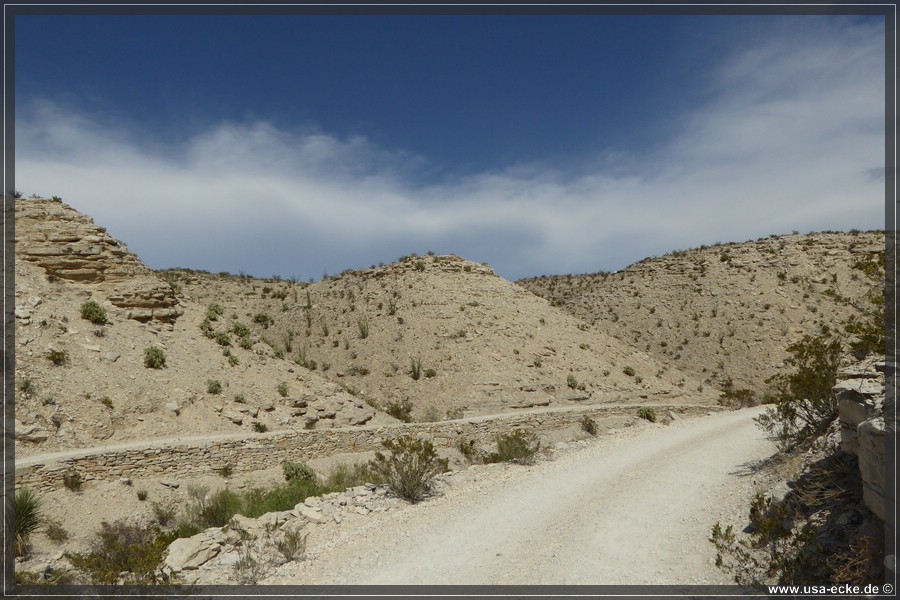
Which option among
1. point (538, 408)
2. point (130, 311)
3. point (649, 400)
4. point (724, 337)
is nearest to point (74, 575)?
point (130, 311)

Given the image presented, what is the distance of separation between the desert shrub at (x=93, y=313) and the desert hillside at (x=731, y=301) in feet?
125

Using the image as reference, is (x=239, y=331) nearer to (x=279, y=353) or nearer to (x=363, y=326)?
(x=279, y=353)

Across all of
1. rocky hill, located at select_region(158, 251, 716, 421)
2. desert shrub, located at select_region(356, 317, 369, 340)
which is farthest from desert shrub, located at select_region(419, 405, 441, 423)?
desert shrub, located at select_region(356, 317, 369, 340)

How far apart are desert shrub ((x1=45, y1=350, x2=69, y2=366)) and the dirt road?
54.2ft

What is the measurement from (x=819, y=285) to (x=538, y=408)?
37936 mm

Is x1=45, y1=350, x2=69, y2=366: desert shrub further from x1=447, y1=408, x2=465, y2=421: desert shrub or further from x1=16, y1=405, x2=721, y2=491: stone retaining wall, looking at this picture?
x1=447, y1=408, x2=465, y2=421: desert shrub

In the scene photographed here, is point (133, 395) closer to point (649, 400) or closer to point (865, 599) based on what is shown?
point (865, 599)

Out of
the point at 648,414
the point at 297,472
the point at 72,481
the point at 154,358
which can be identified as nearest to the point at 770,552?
the point at 297,472

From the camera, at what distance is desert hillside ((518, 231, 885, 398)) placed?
41375 millimetres

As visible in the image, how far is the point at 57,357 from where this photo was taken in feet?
67.0

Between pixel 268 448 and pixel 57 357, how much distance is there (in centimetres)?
944

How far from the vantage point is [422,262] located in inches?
1757

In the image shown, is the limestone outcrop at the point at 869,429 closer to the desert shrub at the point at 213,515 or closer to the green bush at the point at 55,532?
the desert shrub at the point at 213,515

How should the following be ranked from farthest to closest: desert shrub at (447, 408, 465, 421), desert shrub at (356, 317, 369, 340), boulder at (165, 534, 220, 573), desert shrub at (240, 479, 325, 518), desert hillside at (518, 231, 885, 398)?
1. desert hillside at (518, 231, 885, 398)
2. desert shrub at (356, 317, 369, 340)
3. desert shrub at (447, 408, 465, 421)
4. desert shrub at (240, 479, 325, 518)
5. boulder at (165, 534, 220, 573)
